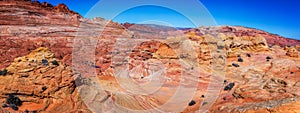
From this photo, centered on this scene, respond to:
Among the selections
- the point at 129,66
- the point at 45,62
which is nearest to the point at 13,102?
the point at 45,62

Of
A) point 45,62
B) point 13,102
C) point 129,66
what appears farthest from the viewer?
point 129,66

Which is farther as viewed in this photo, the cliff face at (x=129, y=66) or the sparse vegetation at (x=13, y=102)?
the cliff face at (x=129, y=66)

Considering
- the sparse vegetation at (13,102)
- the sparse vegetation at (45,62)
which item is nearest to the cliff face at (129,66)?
the sparse vegetation at (45,62)

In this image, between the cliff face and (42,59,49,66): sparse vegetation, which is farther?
(42,59,49,66): sparse vegetation

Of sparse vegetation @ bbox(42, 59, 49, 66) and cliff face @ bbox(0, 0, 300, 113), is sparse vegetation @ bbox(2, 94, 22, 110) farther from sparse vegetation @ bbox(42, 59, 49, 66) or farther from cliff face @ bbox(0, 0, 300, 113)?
sparse vegetation @ bbox(42, 59, 49, 66)

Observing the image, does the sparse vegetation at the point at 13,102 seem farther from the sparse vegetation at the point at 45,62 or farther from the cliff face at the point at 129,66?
the sparse vegetation at the point at 45,62

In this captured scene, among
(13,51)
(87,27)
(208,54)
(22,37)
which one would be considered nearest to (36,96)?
(208,54)

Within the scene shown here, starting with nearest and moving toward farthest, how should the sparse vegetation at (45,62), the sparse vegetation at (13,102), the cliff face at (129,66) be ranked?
the sparse vegetation at (13,102) < the cliff face at (129,66) < the sparse vegetation at (45,62)

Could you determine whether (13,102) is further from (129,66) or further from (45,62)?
(129,66)

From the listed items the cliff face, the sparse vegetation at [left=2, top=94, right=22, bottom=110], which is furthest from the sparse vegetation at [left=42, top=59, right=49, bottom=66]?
the sparse vegetation at [left=2, top=94, right=22, bottom=110]

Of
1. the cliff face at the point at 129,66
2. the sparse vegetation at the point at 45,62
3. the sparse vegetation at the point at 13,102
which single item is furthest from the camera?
the sparse vegetation at the point at 45,62
